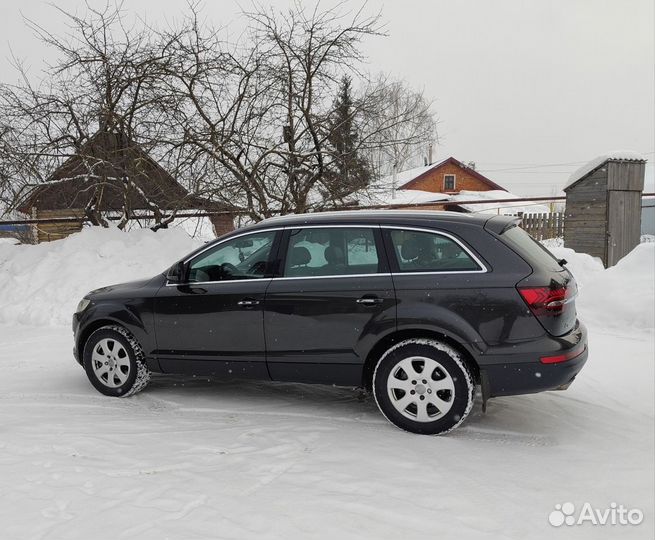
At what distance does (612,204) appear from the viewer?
34.6ft

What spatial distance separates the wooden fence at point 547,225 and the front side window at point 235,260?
27.9 ft

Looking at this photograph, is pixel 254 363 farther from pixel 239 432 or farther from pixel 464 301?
pixel 464 301

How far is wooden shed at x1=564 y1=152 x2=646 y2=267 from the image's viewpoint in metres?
10.5

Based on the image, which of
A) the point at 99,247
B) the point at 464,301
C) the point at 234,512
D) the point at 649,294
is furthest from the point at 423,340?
the point at 99,247

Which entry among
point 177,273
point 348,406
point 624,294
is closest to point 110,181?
point 177,273

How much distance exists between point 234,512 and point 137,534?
1.61ft

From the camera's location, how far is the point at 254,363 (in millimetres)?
4680

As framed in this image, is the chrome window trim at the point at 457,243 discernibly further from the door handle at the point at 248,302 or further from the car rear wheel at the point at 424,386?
the door handle at the point at 248,302

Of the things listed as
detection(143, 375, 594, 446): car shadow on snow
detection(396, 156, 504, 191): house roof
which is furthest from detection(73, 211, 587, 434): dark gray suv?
Result: detection(396, 156, 504, 191): house roof

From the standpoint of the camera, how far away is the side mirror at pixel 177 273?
503 centimetres

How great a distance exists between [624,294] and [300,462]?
6.54 metres

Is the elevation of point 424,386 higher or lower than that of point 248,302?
lower

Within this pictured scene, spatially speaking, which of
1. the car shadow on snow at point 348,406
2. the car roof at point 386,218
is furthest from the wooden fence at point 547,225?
the car roof at point 386,218

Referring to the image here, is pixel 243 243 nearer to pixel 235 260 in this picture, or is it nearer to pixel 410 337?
pixel 235 260
